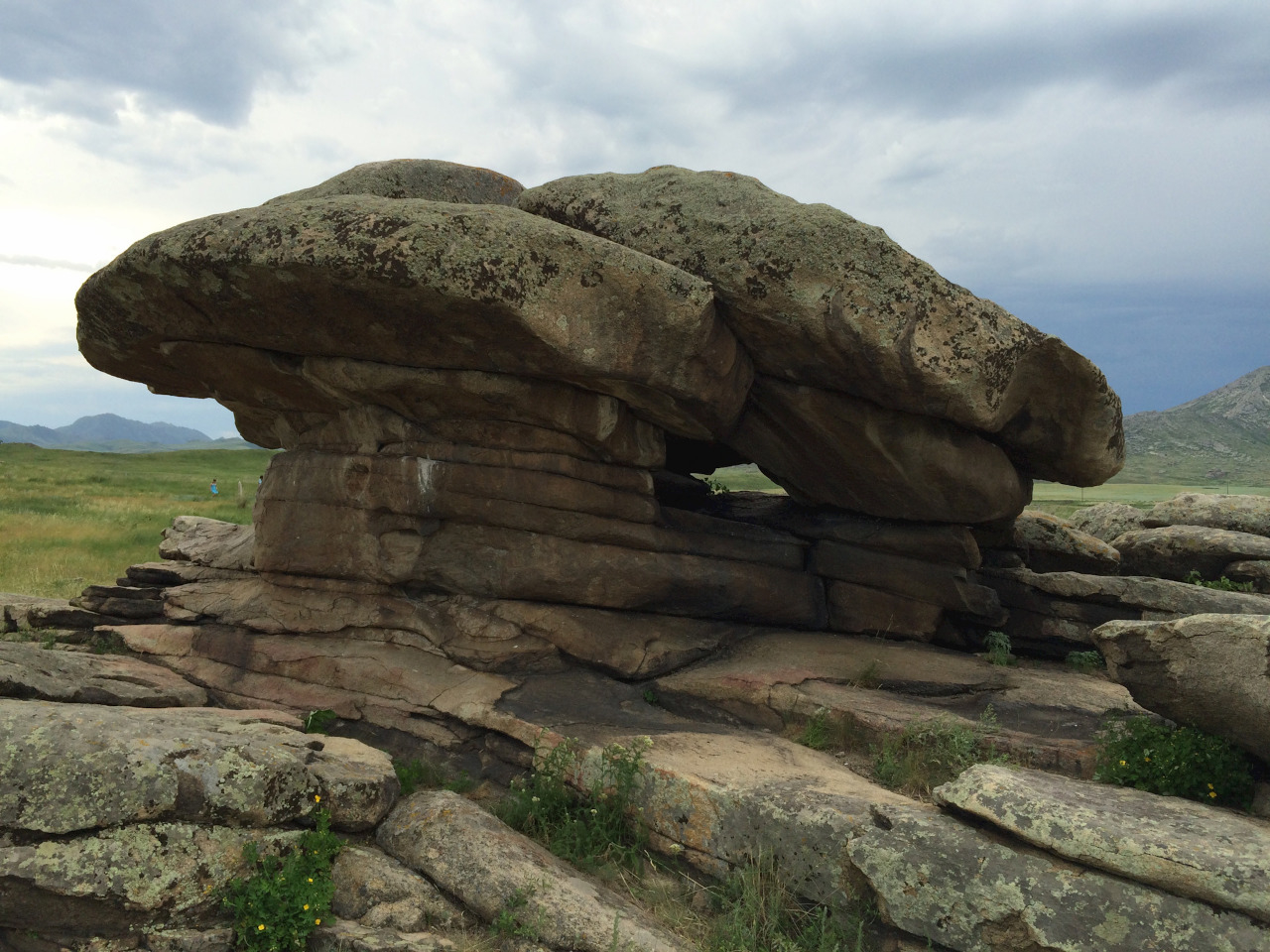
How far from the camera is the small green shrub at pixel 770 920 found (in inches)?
331

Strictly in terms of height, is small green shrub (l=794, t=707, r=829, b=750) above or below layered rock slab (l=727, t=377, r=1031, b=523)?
below

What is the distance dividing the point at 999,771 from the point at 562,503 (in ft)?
24.1

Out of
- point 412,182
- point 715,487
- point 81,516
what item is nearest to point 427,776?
point 715,487

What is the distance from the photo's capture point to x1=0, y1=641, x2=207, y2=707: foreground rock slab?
1077 centimetres

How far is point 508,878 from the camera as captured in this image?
8750 mm

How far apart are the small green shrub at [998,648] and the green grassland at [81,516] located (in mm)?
19310

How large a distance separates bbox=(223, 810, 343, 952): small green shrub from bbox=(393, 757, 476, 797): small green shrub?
2276mm

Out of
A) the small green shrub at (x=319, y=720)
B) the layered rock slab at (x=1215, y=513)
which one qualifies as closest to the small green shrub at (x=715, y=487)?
the small green shrub at (x=319, y=720)

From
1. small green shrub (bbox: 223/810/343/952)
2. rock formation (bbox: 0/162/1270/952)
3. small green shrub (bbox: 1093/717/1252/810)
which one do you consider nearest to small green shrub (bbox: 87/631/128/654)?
rock formation (bbox: 0/162/1270/952)

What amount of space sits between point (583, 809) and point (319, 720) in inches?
172

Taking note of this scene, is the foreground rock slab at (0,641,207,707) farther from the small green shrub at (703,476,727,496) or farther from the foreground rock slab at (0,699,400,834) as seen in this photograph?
the small green shrub at (703,476,727,496)

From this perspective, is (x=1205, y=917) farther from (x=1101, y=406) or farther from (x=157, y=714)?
(x=157, y=714)

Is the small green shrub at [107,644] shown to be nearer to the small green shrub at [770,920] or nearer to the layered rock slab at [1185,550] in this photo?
the small green shrub at [770,920]

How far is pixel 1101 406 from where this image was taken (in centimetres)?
1383
